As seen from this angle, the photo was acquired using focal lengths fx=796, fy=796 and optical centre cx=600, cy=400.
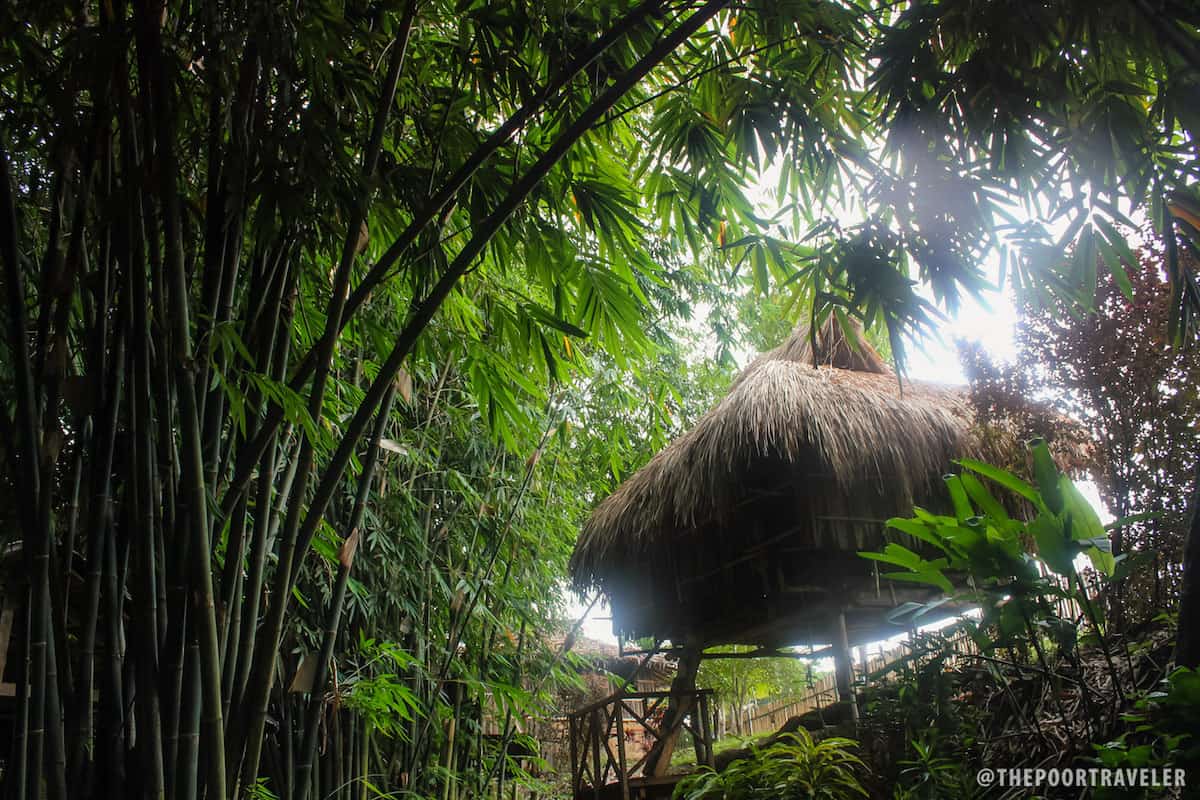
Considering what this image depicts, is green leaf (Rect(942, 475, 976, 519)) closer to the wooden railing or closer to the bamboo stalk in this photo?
the bamboo stalk

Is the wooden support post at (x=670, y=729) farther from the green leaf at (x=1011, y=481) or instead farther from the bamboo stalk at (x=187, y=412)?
the bamboo stalk at (x=187, y=412)

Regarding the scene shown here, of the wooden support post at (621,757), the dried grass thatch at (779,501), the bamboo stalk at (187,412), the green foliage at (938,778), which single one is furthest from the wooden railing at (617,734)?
the bamboo stalk at (187,412)

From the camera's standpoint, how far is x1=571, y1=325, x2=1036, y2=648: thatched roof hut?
13.7 feet

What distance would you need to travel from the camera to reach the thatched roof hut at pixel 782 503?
13.7ft

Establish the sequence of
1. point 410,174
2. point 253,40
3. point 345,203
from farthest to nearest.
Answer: point 410,174 → point 345,203 → point 253,40

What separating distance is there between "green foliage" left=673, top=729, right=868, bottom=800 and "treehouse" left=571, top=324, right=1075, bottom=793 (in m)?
1.79

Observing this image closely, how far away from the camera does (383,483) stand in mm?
3020

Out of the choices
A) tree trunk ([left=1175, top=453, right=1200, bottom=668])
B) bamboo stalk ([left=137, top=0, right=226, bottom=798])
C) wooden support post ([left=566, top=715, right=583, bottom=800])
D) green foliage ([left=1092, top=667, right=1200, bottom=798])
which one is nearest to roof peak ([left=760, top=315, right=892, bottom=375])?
wooden support post ([left=566, top=715, right=583, bottom=800])

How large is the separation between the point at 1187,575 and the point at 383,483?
8.10ft

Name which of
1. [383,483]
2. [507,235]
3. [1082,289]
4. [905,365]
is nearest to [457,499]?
[383,483]

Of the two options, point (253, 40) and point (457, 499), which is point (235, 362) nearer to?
point (253, 40)


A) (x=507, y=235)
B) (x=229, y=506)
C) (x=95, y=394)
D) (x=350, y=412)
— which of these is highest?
(x=507, y=235)

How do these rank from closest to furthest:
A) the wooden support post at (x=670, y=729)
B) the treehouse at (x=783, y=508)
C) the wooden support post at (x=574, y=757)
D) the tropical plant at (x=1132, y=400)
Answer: the tropical plant at (x=1132, y=400) < the treehouse at (x=783, y=508) < the wooden support post at (x=670, y=729) < the wooden support post at (x=574, y=757)

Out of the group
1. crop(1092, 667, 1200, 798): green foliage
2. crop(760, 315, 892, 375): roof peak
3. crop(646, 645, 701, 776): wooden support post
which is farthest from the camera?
crop(760, 315, 892, 375): roof peak
